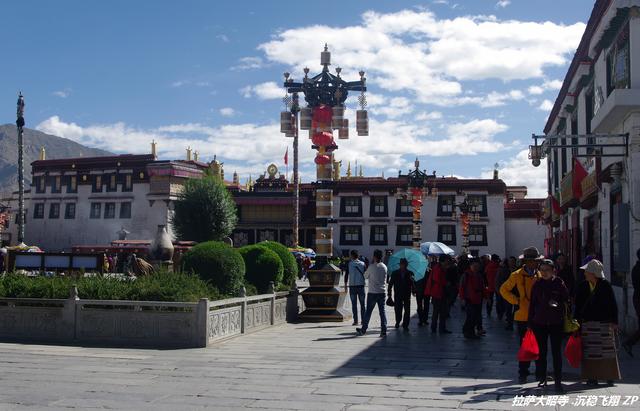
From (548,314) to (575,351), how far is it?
0.71 meters

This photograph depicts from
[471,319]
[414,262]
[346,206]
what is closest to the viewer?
[471,319]

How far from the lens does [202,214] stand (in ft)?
174

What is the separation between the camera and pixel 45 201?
68000mm

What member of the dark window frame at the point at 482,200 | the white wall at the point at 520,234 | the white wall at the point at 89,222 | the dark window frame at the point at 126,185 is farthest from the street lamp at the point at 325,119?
the dark window frame at the point at 126,185

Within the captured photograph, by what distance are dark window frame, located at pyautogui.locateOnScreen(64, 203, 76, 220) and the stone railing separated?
181ft

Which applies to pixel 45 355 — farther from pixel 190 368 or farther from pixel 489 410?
pixel 489 410

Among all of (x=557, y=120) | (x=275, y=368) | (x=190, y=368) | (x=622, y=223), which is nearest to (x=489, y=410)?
(x=275, y=368)

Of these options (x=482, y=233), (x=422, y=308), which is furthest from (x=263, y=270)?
(x=482, y=233)

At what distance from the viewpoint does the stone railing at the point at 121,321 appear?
12.7 m

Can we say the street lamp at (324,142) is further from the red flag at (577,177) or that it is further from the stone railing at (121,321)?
the red flag at (577,177)

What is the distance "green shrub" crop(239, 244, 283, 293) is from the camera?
60.4 ft

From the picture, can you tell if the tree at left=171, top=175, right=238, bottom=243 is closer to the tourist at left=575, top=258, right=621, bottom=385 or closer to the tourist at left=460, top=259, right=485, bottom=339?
the tourist at left=460, top=259, right=485, bottom=339

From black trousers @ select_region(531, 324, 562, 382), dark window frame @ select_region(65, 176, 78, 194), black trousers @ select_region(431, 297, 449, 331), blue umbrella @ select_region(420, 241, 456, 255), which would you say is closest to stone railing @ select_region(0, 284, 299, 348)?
black trousers @ select_region(431, 297, 449, 331)

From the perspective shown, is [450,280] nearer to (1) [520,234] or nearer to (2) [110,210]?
(1) [520,234]
